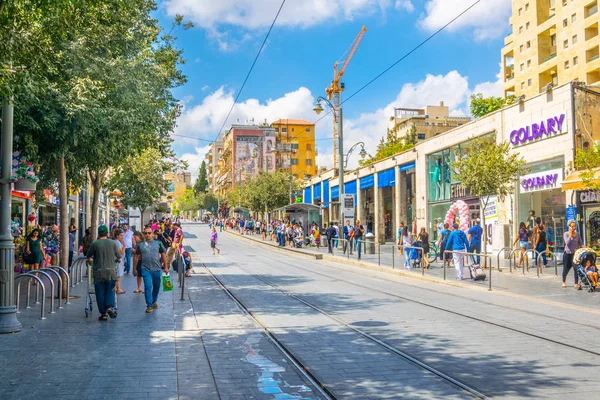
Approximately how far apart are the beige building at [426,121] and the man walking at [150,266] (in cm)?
7464

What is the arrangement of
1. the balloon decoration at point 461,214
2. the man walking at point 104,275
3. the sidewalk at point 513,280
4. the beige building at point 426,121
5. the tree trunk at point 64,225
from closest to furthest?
the man walking at point 104,275 → the tree trunk at point 64,225 → the sidewalk at point 513,280 → the balloon decoration at point 461,214 → the beige building at point 426,121

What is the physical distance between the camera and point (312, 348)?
8.00m

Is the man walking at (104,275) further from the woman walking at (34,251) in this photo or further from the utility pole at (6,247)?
the woman walking at (34,251)

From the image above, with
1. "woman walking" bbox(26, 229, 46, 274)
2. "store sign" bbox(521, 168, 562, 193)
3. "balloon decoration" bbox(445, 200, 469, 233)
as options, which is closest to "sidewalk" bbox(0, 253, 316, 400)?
"woman walking" bbox(26, 229, 46, 274)

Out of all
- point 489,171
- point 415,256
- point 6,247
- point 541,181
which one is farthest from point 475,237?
point 6,247

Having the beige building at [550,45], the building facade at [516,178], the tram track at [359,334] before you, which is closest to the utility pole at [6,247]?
the tram track at [359,334]

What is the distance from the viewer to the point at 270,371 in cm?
679

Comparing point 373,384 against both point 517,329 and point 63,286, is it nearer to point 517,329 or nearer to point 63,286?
point 517,329

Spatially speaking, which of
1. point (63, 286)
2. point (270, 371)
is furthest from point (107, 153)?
point (270, 371)

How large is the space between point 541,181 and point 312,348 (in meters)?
18.1

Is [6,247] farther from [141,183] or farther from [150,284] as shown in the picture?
[141,183]

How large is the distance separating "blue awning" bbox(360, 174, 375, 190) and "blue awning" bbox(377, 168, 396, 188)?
47.8 inches

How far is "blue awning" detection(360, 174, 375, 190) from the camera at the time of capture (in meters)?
42.8

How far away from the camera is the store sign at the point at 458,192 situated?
29.4 meters
